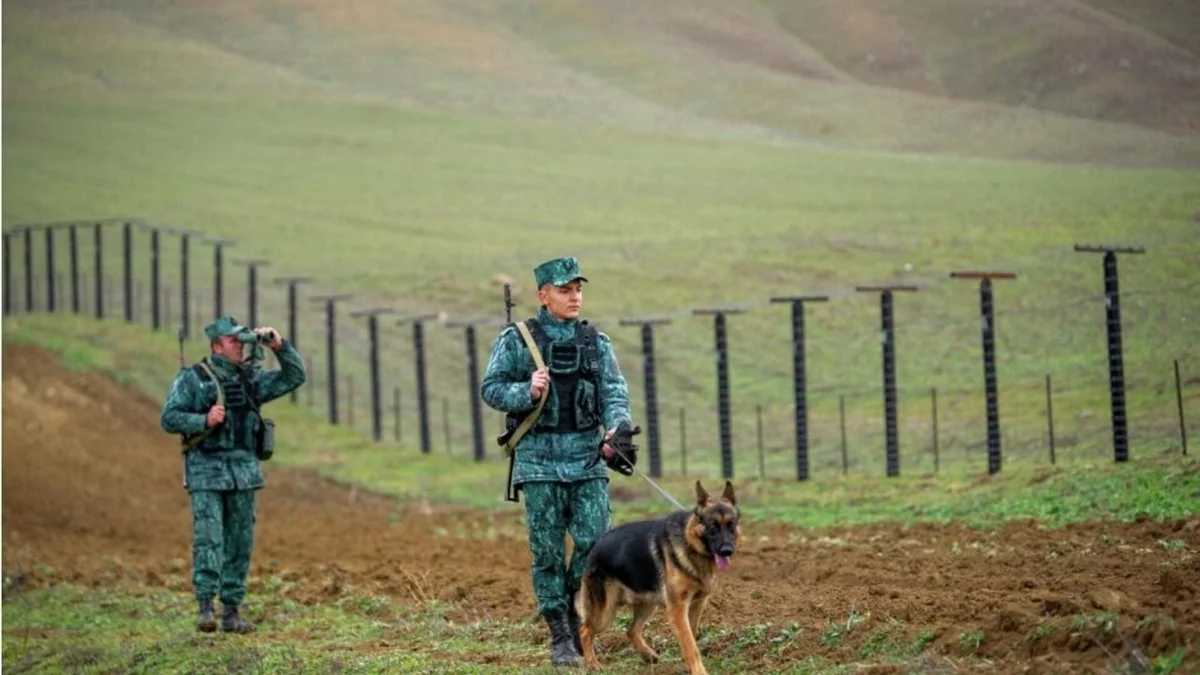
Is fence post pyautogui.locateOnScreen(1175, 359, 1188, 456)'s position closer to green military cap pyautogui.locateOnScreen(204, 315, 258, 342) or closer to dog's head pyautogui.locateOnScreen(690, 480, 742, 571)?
green military cap pyautogui.locateOnScreen(204, 315, 258, 342)

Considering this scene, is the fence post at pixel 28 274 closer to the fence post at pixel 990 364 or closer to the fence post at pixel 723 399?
the fence post at pixel 723 399

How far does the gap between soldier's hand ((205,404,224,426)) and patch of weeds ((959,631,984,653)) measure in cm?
759

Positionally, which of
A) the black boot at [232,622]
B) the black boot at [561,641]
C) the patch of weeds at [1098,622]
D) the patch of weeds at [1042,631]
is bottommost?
the black boot at [232,622]

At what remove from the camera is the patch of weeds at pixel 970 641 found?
11469mm

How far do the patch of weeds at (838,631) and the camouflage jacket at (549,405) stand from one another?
1.85 m

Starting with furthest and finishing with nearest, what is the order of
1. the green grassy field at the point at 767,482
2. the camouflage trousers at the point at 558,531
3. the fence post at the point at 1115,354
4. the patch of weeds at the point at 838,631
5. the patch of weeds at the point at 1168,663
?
the fence post at the point at 1115,354 < the green grassy field at the point at 767,482 < the camouflage trousers at the point at 558,531 < the patch of weeds at the point at 838,631 < the patch of weeds at the point at 1168,663

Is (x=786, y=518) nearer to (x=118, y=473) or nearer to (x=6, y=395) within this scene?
(x=118, y=473)

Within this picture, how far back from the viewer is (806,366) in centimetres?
4081

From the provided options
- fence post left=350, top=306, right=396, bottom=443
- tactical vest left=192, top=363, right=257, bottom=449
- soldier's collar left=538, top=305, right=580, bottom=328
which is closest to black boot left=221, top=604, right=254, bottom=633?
tactical vest left=192, top=363, right=257, bottom=449

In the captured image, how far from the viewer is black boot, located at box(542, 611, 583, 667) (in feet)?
43.4

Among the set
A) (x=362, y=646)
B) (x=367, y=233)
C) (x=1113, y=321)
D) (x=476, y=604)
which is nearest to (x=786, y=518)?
(x=1113, y=321)

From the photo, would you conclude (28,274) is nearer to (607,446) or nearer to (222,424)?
(222,424)

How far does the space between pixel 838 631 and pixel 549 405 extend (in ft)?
7.78

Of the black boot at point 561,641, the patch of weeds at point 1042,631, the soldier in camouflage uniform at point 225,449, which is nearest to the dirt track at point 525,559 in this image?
the patch of weeds at point 1042,631
